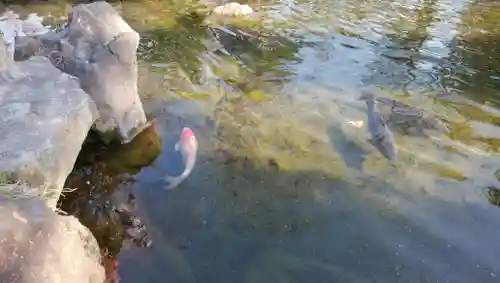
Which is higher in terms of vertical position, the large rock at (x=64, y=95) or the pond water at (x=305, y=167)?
the large rock at (x=64, y=95)

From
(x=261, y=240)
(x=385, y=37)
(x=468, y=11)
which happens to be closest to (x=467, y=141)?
(x=261, y=240)

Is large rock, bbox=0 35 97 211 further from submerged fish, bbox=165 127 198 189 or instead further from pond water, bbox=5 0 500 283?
submerged fish, bbox=165 127 198 189

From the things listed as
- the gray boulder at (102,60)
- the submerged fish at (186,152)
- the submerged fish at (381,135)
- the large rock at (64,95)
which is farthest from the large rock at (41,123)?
the submerged fish at (381,135)

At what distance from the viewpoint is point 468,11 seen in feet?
40.8

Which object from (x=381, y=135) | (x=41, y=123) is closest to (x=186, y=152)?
(x=41, y=123)

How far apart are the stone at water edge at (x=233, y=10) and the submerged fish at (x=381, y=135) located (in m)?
5.48

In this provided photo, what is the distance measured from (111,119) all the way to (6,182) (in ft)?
7.20

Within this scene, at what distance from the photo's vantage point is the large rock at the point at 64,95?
16.1 ft

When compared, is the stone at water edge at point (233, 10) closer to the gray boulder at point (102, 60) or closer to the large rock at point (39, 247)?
the gray boulder at point (102, 60)

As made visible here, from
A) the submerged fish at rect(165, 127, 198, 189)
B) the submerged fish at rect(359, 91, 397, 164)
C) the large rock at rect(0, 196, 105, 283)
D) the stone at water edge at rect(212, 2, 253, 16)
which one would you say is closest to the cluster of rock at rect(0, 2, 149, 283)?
the large rock at rect(0, 196, 105, 283)

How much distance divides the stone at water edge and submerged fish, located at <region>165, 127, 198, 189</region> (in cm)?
587

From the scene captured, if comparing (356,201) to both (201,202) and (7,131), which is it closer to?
(201,202)

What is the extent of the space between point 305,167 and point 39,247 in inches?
137

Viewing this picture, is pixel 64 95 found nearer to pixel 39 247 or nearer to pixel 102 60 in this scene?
pixel 102 60
